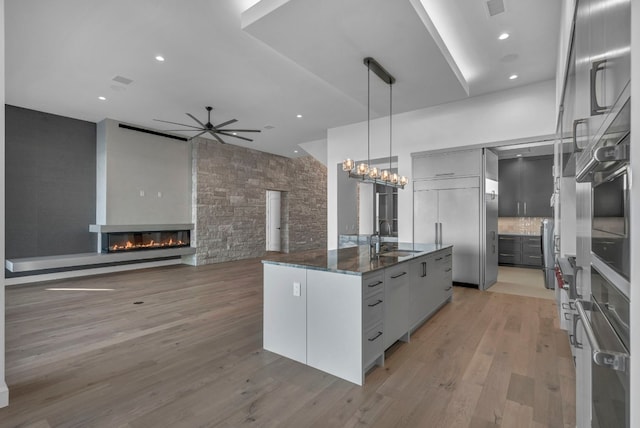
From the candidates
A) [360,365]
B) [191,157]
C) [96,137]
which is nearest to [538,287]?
[360,365]

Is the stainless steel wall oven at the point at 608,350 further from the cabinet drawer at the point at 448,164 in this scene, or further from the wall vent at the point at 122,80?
the wall vent at the point at 122,80

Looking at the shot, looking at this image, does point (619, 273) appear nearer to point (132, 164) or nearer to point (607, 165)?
point (607, 165)

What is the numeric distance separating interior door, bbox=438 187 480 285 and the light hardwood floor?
1.27 meters

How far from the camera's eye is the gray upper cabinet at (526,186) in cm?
734

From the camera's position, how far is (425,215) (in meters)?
5.99

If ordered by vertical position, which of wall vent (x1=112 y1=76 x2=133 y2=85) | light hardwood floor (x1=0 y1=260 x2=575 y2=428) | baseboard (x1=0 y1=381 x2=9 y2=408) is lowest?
light hardwood floor (x1=0 y1=260 x2=575 y2=428)

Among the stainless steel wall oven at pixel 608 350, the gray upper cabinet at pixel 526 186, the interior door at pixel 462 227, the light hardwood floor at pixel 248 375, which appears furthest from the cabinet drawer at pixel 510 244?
the stainless steel wall oven at pixel 608 350

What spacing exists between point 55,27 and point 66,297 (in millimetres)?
3810

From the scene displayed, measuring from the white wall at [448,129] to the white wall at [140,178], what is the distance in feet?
12.7

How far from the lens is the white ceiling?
3.10 metres

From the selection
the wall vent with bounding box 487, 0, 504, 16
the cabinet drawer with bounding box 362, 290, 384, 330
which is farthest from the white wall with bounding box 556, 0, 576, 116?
the cabinet drawer with bounding box 362, 290, 384, 330
